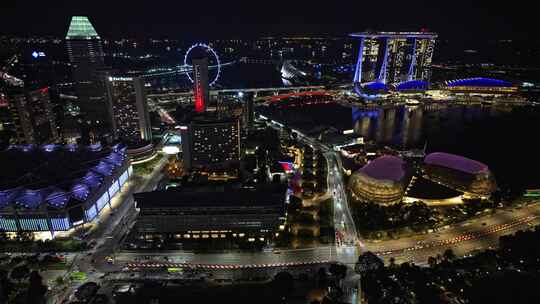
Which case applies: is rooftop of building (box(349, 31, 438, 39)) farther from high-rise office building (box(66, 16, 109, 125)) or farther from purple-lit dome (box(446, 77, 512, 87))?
high-rise office building (box(66, 16, 109, 125))

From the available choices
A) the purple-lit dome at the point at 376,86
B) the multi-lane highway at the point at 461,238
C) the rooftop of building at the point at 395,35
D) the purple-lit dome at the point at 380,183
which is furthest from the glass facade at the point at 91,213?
the rooftop of building at the point at 395,35

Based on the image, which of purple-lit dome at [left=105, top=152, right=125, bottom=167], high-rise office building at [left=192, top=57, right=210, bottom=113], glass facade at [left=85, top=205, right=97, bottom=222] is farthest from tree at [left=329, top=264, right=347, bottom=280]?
high-rise office building at [left=192, top=57, right=210, bottom=113]

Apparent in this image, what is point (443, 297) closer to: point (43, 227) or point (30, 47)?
point (43, 227)

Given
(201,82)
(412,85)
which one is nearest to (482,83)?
(412,85)

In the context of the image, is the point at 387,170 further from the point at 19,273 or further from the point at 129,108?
the point at 129,108

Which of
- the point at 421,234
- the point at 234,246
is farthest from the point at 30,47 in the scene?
the point at 421,234

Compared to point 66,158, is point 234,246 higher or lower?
lower

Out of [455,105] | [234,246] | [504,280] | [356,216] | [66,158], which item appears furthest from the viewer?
[455,105]

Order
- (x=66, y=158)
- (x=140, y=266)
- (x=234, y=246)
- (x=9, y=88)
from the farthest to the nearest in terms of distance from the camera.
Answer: (x=9, y=88) → (x=66, y=158) → (x=234, y=246) → (x=140, y=266)

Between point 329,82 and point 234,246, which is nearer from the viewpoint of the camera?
point 234,246
